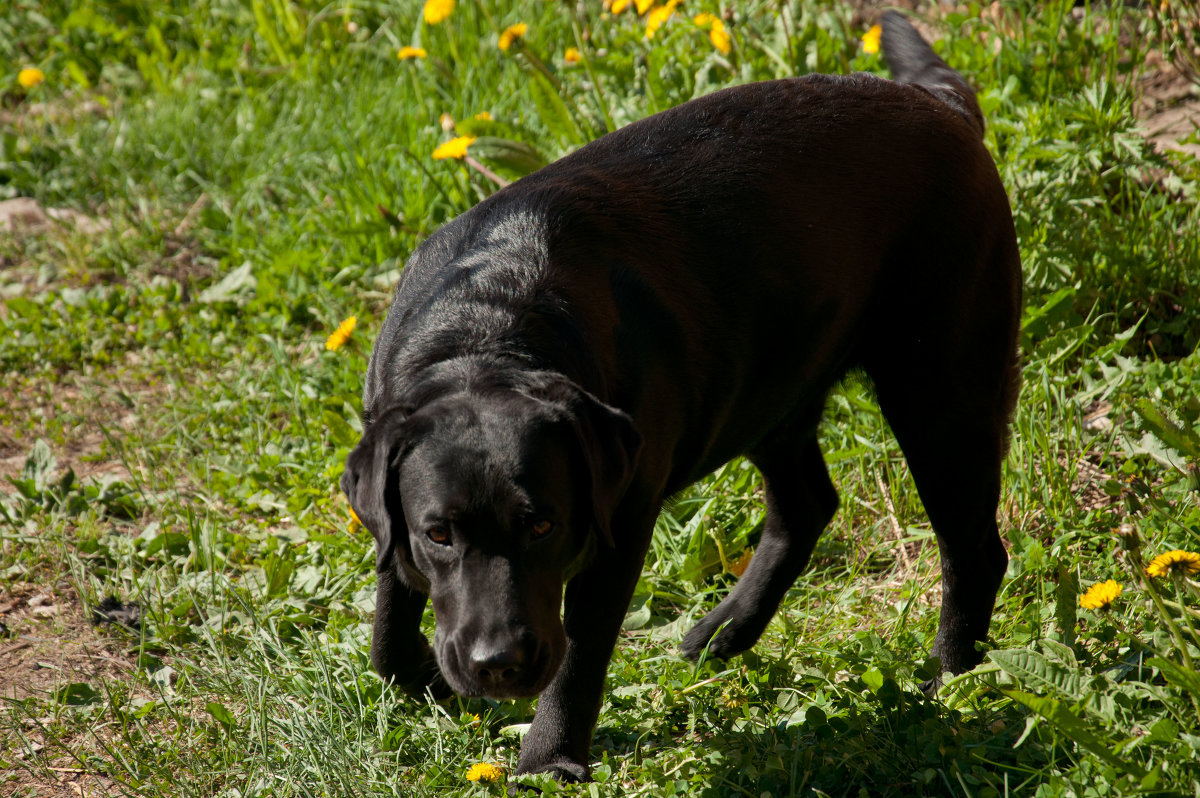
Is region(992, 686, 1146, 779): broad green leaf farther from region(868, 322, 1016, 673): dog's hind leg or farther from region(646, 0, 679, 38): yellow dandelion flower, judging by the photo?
region(646, 0, 679, 38): yellow dandelion flower

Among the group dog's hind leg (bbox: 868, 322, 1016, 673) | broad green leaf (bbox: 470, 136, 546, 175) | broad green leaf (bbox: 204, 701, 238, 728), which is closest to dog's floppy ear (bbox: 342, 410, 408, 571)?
broad green leaf (bbox: 204, 701, 238, 728)

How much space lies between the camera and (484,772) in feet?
9.23

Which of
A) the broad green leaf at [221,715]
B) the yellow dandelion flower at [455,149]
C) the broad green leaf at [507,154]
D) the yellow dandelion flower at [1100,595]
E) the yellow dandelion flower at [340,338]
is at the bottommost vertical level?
the broad green leaf at [221,715]

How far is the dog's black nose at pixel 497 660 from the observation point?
2393 millimetres

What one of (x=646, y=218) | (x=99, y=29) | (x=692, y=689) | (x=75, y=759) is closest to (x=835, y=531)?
(x=692, y=689)

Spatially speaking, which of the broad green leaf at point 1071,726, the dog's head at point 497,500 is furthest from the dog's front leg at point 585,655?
the broad green leaf at point 1071,726

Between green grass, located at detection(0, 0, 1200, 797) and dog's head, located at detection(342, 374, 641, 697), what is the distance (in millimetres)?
491

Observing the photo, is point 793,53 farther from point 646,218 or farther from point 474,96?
point 646,218

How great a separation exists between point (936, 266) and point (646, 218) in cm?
78

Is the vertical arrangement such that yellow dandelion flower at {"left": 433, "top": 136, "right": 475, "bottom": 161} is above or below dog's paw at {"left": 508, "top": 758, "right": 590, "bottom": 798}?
above

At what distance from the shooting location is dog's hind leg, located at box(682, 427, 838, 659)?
3465 mm

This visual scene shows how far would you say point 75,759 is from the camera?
10.0 feet

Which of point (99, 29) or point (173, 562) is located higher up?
point (99, 29)

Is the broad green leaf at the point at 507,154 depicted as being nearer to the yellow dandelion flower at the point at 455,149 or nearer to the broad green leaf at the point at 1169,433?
the yellow dandelion flower at the point at 455,149
